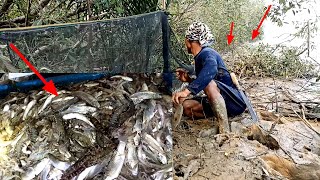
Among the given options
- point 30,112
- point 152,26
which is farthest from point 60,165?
point 152,26

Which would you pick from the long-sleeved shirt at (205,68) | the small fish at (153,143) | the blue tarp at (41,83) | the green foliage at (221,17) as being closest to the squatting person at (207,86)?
the long-sleeved shirt at (205,68)

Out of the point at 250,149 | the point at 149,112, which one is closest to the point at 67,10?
the point at 149,112

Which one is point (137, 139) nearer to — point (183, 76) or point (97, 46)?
point (97, 46)

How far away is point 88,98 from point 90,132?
0.29 metres

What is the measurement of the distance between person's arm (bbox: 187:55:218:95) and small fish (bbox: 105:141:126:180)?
2.29 ft

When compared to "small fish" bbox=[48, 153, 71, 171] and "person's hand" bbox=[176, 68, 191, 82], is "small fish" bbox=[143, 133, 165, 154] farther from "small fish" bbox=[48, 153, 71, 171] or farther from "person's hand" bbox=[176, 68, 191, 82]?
"person's hand" bbox=[176, 68, 191, 82]

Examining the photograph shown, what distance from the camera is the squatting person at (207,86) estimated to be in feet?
8.89

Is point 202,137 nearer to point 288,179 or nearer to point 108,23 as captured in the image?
point 288,179

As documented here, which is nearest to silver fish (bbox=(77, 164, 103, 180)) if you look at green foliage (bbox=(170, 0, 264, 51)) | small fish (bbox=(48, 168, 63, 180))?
small fish (bbox=(48, 168, 63, 180))

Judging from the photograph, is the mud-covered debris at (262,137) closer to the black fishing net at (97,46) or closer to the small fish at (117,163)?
the black fishing net at (97,46)

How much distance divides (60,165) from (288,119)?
2.23 meters

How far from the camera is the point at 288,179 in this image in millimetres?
2174

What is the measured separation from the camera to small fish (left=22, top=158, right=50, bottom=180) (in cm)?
210

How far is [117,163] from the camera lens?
2.16m
